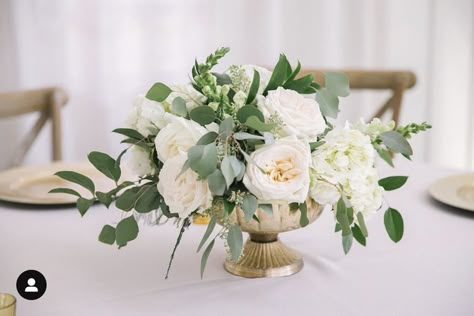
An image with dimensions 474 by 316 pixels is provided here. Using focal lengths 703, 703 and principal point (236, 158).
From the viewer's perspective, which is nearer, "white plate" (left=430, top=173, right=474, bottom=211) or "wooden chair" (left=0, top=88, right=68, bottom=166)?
"white plate" (left=430, top=173, right=474, bottom=211)

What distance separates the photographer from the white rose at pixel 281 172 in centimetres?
87

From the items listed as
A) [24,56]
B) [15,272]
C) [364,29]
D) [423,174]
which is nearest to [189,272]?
[15,272]

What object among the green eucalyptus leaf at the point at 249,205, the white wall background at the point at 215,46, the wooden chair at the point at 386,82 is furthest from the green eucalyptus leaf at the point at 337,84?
the white wall background at the point at 215,46

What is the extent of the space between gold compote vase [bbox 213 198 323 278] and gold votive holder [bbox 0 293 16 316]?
11.9 inches

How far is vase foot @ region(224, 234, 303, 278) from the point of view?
104 centimetres

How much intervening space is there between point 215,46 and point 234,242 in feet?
6.77

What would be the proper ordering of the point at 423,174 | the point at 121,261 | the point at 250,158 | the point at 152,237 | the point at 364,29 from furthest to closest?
the point at 364,29, the point at 423,174, the point at 152,237, the point at 121,261, the point at 250,158

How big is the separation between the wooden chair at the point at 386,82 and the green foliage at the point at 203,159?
132 centimetres

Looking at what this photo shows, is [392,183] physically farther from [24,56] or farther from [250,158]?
[24,56]

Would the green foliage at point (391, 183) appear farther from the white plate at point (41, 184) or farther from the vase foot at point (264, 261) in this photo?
the white plate at point (41, 184)

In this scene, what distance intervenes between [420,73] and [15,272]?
2360mm

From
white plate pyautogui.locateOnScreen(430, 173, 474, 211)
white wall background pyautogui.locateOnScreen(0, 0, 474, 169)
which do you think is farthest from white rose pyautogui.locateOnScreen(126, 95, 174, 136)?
white wall background pyautogui.locateOnScreen(0, 0, 474, 169)

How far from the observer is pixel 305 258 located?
1.12 m

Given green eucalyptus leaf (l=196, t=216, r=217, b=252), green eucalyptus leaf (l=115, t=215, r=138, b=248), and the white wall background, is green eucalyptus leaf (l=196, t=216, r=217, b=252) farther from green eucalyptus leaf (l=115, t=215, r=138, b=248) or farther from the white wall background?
the white wall background
